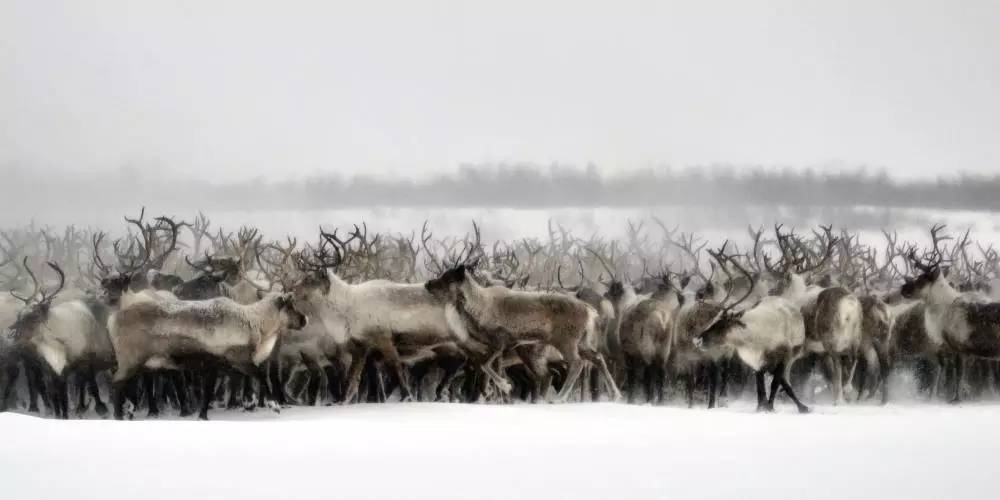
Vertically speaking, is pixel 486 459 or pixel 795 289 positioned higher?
pixel 795 289

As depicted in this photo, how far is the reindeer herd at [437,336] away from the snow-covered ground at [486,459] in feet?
2.63

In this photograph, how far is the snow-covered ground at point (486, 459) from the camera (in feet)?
16.0

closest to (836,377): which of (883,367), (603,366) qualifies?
(883,367)

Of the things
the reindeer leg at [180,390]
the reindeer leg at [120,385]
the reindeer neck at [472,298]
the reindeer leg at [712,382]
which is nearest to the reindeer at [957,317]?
the reindeer leg at [712,382]

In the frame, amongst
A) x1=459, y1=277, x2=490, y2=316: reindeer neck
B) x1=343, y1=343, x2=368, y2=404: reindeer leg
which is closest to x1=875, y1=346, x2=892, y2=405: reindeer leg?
x1=459, y1=277, x2=490, y2=316: reindeer neck

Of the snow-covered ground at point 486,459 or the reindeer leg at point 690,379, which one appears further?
the reindeer leg at point 690,379

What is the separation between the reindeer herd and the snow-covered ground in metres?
0.80

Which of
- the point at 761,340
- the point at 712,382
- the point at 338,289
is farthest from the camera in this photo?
the point at 338,289

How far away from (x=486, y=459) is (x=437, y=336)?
242 cm

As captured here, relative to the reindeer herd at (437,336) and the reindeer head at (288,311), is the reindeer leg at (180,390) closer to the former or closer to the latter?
the reindeer herd at (437,336)

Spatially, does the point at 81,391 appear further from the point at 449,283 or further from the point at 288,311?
the point at 449,283

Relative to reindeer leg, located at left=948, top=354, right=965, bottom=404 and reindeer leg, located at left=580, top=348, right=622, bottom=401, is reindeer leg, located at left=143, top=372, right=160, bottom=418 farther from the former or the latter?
reindeer leg, located at left=948, top=354, right=965, bottom=404

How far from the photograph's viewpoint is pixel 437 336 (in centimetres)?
754

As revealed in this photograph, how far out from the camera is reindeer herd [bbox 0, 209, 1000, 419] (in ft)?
22.3
